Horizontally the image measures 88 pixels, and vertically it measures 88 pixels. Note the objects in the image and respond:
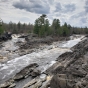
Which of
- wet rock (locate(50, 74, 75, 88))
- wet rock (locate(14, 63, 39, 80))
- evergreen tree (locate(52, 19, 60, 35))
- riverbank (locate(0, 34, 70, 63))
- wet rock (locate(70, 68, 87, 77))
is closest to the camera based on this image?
wet rock (locate(50, 74, 75, 88))

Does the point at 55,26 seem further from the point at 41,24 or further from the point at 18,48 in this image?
the point at 18,48

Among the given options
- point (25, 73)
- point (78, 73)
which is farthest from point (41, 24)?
point (78, 73)

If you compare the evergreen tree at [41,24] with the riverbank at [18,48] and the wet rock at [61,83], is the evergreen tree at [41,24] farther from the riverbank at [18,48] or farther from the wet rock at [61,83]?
the wet rock at [61,83]

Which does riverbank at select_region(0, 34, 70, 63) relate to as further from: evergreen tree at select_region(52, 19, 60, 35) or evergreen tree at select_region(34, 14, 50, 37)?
evergreen tree at select_region(52, 19, 60, 35)

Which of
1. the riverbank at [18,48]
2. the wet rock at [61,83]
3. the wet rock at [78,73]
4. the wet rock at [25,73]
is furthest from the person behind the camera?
the riverbank at [18,48]

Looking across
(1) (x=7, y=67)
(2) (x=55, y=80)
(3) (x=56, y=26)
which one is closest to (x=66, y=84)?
(2) (x=55, y=80)

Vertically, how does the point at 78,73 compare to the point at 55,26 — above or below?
below

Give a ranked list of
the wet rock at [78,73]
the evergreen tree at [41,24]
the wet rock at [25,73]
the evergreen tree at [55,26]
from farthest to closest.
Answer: the evergreen tree at [55,26]
the evergreen tree at [41,24]
the wet rock at [25,73]
the wet rock at [78,73]

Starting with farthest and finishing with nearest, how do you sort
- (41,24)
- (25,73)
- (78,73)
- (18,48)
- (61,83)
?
1. (41,24)
2. (18,48)
3. (25,73)
4. (78,73)
5. (61,83)

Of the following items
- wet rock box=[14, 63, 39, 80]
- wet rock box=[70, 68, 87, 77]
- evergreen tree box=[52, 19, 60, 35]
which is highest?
evergreen tree box=[52, 19, 60, 35]

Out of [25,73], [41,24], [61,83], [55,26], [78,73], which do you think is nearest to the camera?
[61,83]

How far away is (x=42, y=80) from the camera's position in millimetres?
22109

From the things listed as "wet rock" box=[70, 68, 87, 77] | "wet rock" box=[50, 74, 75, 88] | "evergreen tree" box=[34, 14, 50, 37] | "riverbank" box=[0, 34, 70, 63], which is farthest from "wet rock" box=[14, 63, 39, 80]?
"evergreen tree" box=[34, 14, 50, 37]

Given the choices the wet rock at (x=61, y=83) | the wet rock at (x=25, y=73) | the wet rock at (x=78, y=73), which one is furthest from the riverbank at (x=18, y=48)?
the wet rock at (x=61, y=83)
